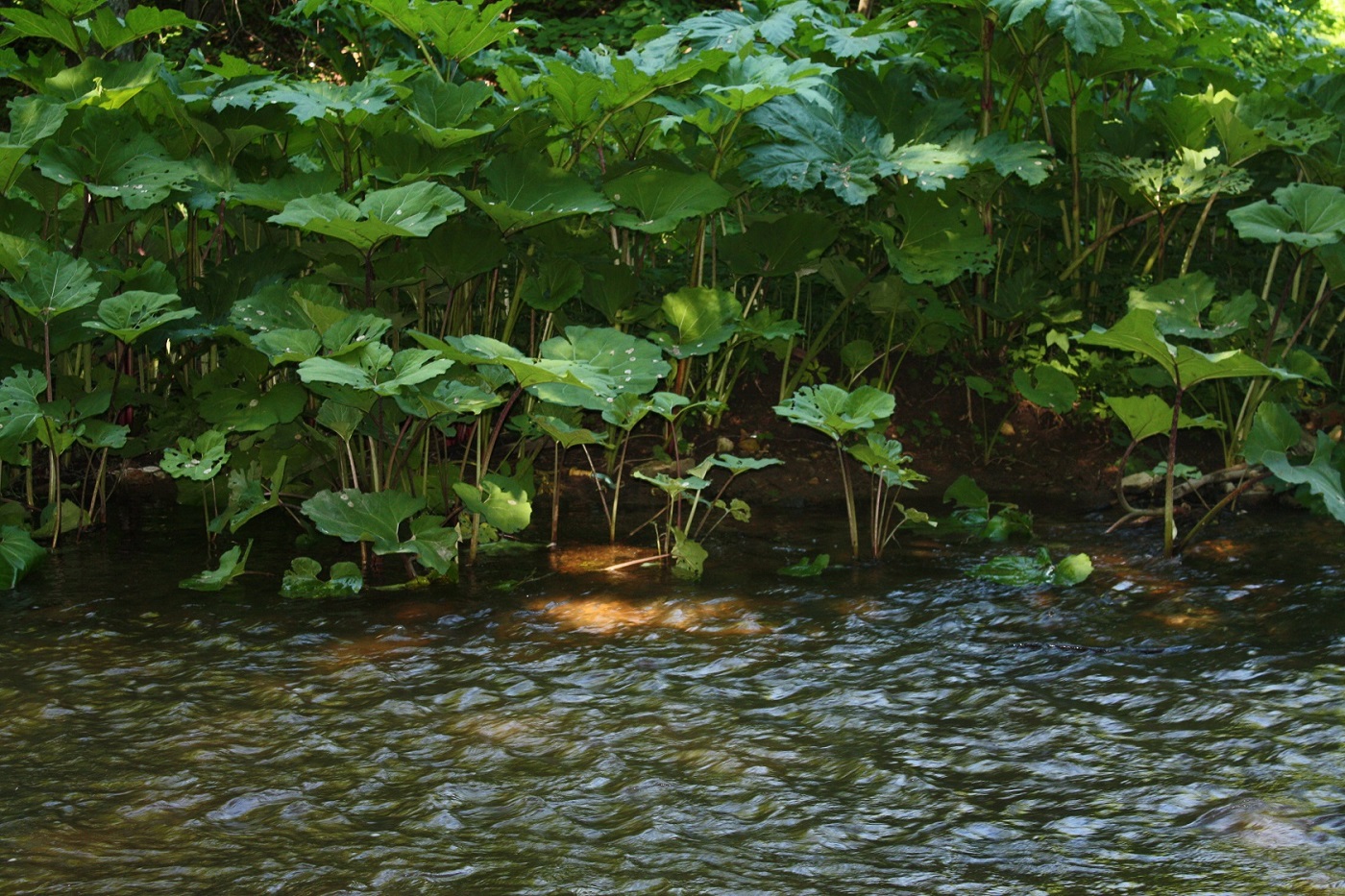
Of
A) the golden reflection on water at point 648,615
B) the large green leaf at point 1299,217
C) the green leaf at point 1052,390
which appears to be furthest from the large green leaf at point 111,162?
the large green leaf at point 1299,217

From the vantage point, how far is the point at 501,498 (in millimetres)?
3664

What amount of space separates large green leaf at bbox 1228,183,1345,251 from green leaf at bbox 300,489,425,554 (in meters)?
2.64

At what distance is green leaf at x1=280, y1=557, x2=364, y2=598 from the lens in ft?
11.4

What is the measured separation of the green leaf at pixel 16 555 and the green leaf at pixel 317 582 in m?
0.76

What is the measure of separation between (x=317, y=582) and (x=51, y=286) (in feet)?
3.94

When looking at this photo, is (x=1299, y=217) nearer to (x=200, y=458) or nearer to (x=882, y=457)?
(x=882, y=457)

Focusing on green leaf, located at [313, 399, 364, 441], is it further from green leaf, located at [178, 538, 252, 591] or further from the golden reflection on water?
the golden reflection on water

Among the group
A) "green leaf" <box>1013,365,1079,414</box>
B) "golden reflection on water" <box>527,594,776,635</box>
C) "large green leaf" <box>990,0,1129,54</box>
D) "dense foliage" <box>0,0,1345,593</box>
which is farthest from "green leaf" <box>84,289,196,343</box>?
"green leaf" <box>1013,365,1079,414</box>

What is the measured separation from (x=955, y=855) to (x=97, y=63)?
12.0ft

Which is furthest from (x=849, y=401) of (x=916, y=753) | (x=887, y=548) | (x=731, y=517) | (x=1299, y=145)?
(x=1299, y=145)

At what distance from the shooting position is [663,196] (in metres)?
4.04

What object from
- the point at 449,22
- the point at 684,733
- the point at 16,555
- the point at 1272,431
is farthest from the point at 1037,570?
the point at 16,555

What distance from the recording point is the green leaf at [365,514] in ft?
11.1

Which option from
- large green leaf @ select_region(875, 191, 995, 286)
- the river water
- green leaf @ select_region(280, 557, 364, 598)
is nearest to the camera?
the river water
